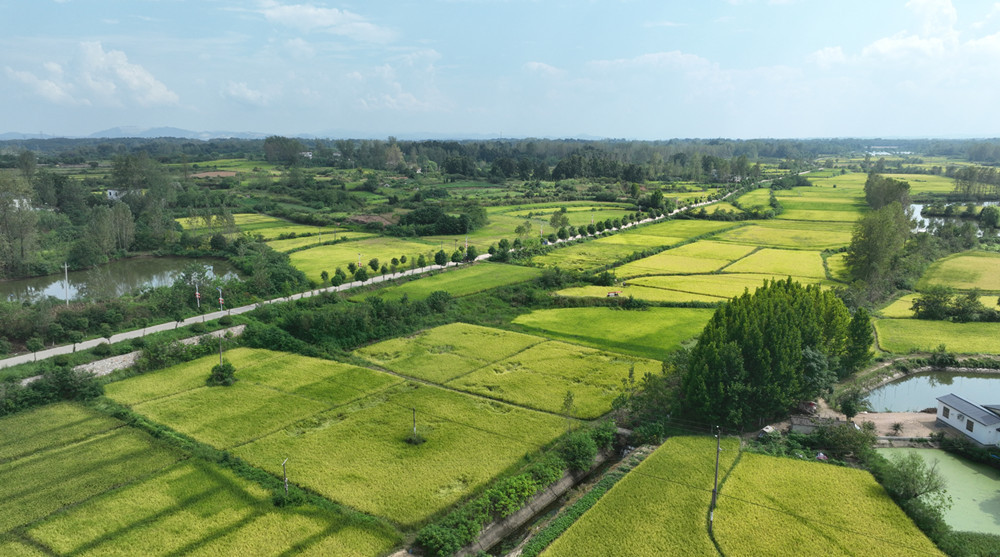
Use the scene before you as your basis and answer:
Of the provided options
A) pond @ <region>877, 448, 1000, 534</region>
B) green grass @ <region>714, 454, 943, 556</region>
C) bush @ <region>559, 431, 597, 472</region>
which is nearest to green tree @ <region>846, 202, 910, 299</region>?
pond @ <region>877, 448, 1000, 534</region>

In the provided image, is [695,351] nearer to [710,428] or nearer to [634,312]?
[710,428]

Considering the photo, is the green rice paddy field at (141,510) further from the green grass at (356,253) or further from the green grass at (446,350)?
the green grass at (356,253)

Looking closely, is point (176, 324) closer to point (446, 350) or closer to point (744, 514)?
point (446, 350)

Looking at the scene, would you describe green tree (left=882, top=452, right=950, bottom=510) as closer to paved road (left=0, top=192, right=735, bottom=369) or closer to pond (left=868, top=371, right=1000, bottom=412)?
pond (left=868, top=371, right=1000, bottom=412)

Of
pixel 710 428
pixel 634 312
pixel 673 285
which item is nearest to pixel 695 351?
pixel 710 428

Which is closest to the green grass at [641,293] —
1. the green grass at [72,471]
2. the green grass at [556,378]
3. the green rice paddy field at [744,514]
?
the green grass at [556,378]
